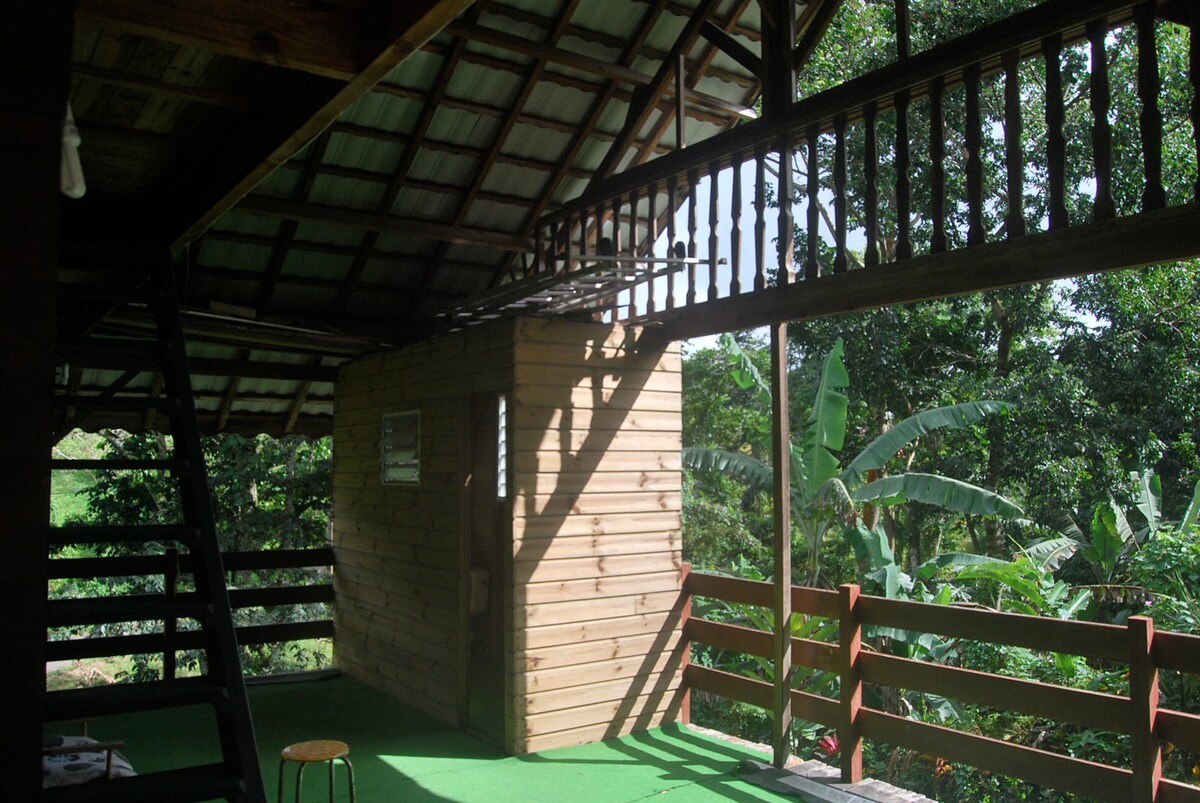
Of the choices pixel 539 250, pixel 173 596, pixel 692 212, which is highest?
pixel 539 250

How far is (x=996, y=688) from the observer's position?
15.9ft

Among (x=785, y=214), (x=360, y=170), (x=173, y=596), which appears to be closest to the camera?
(x=785, y=214)

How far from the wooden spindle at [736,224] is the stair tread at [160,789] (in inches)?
146

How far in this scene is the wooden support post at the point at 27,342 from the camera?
1682mm

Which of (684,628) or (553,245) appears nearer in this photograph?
(684,628)

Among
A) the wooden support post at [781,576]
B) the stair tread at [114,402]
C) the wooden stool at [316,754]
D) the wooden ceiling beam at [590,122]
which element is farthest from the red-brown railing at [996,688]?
the stair tread at [114,402]

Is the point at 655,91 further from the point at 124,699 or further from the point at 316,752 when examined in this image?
the point at 124,699

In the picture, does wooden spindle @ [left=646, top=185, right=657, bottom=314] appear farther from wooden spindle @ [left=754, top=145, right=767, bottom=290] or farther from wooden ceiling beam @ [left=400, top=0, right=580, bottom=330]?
wooden ceiling beam @ [left=400, top=0, right=580, bottom=330]

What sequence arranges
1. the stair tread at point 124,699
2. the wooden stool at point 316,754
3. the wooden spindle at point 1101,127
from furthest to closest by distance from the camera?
the wooden stool at point 316,754
the wooden spindle at point 1101,127
the stair tread at point 124,699

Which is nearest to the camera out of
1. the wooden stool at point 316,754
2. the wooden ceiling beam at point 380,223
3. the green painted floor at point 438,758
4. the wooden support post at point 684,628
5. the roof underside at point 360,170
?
the wooden stool at point 316,754

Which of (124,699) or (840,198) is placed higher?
(840,198)

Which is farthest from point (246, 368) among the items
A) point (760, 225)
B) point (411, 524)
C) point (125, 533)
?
point (125, 533)

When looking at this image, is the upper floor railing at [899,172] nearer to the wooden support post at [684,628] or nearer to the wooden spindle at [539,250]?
the wooden spindle at [539,250]

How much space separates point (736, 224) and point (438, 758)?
3.71m
